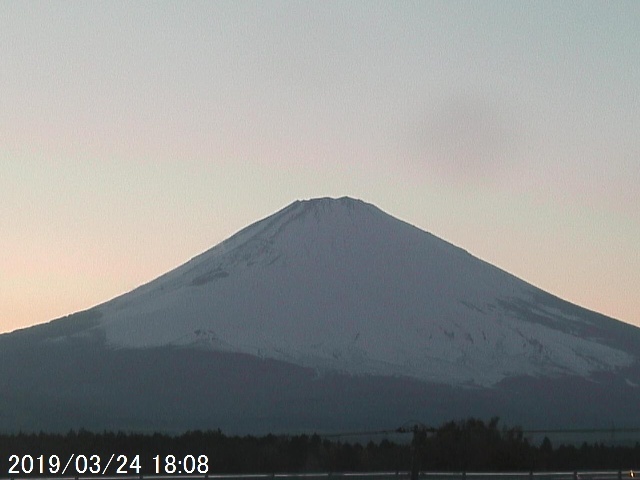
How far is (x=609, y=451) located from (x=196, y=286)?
13091cm

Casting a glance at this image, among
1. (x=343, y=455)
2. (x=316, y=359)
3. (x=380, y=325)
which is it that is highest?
(x=380, y=325)

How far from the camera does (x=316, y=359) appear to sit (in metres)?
170

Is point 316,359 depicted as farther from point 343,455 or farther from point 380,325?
point 343,455

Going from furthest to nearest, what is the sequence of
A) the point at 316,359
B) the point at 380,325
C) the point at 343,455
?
the point at 380,325, the point at 316,359, the point at 343,455

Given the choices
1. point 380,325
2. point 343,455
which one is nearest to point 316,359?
point 380,325

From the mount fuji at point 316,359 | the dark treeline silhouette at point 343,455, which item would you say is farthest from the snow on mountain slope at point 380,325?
the dark treeline silhouette at point 343,455

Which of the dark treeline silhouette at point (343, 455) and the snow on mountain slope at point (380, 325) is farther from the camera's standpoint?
the snow on mountain slope at point (380, 325)

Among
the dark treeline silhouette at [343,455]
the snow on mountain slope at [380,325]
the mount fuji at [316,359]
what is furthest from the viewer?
the snow on mountain slope at [380,325]

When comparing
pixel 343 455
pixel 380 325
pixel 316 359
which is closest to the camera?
pixel 343 455

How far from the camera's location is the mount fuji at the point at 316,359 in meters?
148

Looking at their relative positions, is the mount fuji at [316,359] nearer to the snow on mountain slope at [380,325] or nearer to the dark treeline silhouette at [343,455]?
the snow on mountain slope at [380,325]

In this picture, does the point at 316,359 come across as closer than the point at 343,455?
No

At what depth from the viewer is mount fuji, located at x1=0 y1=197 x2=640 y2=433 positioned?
148 meters

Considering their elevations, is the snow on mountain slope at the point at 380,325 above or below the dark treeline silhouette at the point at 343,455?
above
